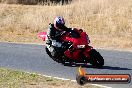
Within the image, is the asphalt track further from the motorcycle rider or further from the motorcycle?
the motorcycle rider

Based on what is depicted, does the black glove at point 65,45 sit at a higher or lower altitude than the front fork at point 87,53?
higher

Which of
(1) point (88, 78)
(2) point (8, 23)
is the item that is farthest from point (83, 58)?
(2) point (8, 23)

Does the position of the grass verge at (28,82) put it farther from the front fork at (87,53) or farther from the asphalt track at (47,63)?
the front fork at (87,53)

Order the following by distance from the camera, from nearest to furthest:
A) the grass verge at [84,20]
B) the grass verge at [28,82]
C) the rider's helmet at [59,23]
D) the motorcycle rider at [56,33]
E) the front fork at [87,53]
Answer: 1. the grass verge at [28,82]
2. the front fork at [87,53]
3. the rider's helmet at [59,23]
4. the motorcycle rider at [56,33]
5. the grass verge at [84,20]

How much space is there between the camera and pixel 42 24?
27.7 m

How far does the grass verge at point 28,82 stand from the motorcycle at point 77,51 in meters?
2.84

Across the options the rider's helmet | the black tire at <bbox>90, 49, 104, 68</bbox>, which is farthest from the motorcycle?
the rider's helmet

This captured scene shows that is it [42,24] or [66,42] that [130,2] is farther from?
[66,42]

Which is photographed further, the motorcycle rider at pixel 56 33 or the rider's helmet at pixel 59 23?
the motorcycle rider at pixel 56 33

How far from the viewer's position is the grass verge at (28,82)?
386 inches

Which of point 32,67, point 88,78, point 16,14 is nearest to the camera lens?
point 88,78

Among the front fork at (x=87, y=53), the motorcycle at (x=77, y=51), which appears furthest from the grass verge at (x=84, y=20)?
the front fork at (x=87, y=53)

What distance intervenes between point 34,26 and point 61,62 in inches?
513

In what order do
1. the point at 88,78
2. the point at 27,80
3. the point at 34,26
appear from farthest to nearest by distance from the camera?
1. the point at 34,26
2. the point at 27,80
3. the point at 88,78
